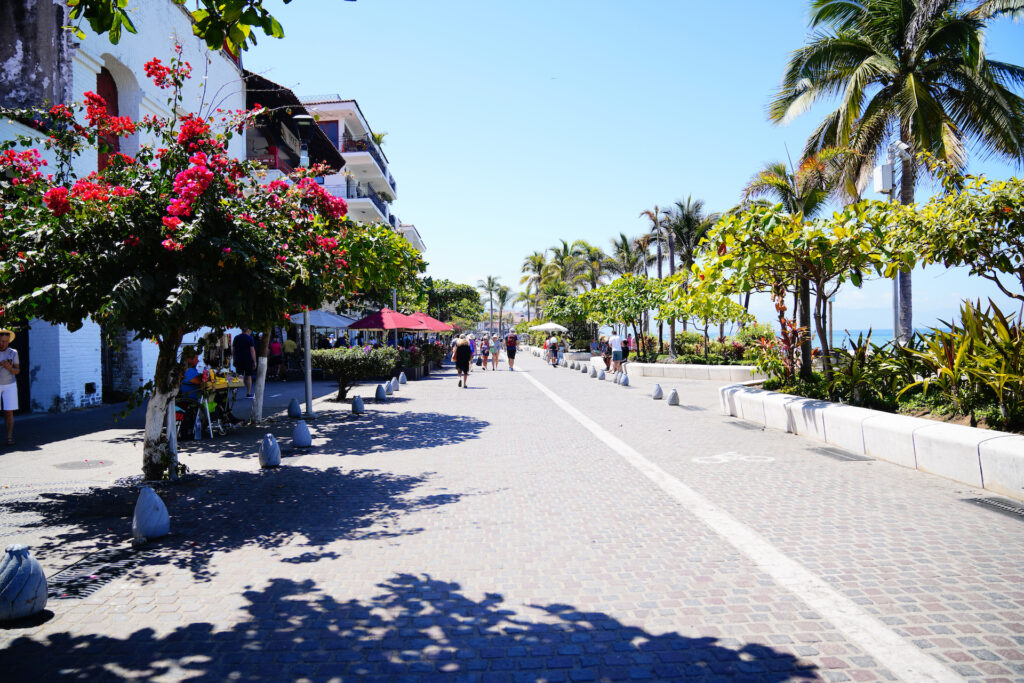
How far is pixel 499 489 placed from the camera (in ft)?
22.0

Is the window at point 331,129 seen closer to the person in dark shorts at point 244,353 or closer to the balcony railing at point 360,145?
the balcony railing at point 360,145

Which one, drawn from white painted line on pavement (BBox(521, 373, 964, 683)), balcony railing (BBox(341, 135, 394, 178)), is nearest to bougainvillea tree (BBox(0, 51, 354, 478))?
white painted line on pavement (BBox(521, 373, 964, 683))

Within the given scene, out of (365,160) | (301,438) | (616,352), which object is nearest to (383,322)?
(616,352)

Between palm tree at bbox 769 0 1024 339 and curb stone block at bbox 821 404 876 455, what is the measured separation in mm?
6682

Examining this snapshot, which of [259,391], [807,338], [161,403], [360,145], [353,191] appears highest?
[360,145]

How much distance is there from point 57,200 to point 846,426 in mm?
9655

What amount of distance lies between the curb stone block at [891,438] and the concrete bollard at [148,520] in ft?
25.9

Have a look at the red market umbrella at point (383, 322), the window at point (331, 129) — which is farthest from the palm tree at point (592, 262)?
the red market umbrella at point (383, 322)

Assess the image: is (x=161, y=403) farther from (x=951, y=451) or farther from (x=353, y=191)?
(x=353, y=191)

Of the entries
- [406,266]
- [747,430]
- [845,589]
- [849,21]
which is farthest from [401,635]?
Answer: [849,21]

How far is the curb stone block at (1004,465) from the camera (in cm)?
593

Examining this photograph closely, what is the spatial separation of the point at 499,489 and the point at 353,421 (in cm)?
654

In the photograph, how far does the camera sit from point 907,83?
50.0 feet

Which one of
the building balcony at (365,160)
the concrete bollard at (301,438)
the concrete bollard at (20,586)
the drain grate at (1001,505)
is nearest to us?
the concrete bollard at (20,586)
